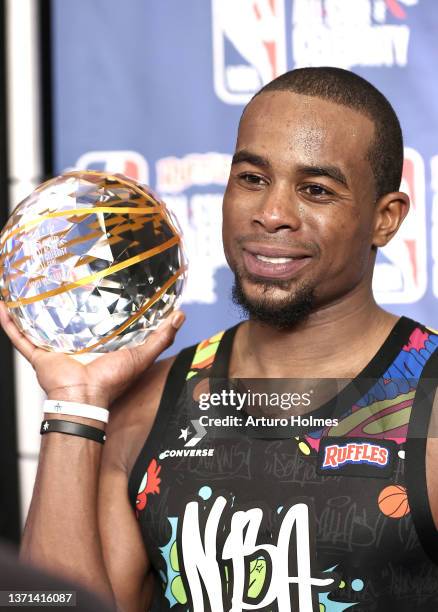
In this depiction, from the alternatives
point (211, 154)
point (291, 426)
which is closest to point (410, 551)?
point (291, 426)

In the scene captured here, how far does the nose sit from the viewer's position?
1.47m

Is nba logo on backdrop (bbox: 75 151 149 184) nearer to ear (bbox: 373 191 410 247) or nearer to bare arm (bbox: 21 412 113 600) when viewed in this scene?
ear (bbox: 373 191 410 247)

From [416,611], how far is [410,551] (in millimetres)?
94

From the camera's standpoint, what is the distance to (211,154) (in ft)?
9.10

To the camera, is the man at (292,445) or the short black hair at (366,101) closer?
the man at (292,445)

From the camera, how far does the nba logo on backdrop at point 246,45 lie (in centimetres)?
272

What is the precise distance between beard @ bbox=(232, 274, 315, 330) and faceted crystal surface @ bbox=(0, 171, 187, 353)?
5.7 inches

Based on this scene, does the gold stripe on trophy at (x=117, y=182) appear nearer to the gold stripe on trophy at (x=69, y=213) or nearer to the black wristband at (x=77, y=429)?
the gold stripe on trophy at (x=69, y=213)

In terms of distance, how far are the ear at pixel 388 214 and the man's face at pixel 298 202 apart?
1.5 inches

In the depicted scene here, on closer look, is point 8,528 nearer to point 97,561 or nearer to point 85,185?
point 97,561

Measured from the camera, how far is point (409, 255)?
8.94 feet

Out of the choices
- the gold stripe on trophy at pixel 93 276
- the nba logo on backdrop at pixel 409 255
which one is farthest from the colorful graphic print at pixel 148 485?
the nba logo on backdrop at pixel 409 255

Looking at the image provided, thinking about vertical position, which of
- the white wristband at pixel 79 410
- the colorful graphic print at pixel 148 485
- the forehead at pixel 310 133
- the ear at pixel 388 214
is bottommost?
the colorful graphic print at pixel 148 485

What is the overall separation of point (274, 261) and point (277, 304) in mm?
73
